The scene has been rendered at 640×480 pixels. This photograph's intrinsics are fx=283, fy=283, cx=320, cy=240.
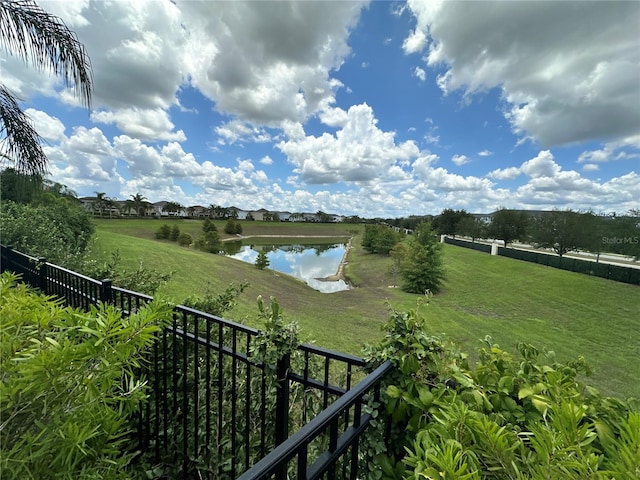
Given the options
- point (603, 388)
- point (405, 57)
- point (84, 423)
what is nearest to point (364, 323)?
point (603, 388)

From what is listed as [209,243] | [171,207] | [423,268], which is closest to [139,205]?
[171,207]

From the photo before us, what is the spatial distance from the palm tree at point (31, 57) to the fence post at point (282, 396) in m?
4.25

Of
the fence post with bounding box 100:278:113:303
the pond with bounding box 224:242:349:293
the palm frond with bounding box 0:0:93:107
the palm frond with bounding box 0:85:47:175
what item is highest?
the palm frond with bounding box 0:0:93:107

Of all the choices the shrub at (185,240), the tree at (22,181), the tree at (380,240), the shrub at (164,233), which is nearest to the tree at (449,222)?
the tree at (380,240)

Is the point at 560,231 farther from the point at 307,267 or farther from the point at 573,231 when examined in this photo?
the point at 307,267

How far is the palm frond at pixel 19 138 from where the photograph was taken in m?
3.46

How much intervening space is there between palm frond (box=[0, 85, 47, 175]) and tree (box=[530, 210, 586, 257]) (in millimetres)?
31746

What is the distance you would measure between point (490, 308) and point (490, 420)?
1572 centimetres

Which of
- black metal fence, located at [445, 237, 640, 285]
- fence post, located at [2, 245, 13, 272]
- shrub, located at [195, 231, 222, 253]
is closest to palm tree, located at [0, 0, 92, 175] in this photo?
fence post, located at [2, 245, 13, 272]

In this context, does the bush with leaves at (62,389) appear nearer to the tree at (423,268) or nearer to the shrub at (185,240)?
the tree at (423,268)

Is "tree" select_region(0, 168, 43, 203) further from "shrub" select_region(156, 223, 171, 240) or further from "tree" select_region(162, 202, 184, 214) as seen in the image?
"tree" select_region(162, 202, 184, 214)

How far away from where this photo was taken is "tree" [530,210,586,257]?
77.5 feet

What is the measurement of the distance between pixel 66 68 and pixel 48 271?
8.09 feet

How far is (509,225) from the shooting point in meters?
35.0
